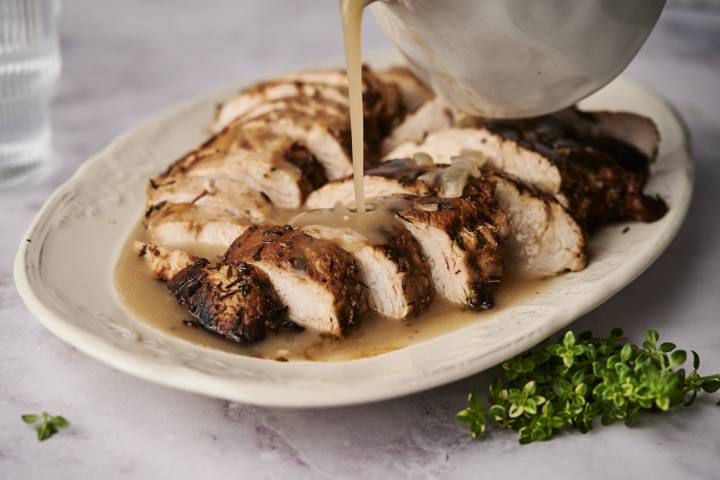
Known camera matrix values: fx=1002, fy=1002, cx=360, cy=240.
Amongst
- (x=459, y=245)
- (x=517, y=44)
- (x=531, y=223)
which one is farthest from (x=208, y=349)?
(x=517, y=44)

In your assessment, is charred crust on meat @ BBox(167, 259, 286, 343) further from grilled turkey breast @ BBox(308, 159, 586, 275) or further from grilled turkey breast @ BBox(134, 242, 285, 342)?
grilled turkey breast @ BBox(308, 159, 586, 275)

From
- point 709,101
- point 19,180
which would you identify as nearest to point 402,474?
point 19,180

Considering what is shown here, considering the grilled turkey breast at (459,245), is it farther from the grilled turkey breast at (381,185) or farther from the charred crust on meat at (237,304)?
the charred crust on meat at (237,304)

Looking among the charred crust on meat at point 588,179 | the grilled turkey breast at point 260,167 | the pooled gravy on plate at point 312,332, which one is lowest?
the pooled gravy on plate at point 312,332

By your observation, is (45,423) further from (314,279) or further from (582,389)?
(582,389)

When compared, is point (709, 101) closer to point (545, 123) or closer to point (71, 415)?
point (545, 123)

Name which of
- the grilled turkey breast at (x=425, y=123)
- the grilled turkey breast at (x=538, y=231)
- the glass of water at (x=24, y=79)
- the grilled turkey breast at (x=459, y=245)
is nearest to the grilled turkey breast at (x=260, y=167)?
the grilled turkey breast at (x=425, y=123)
